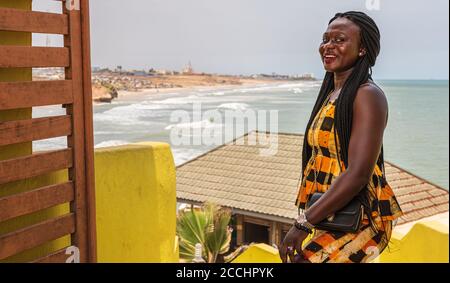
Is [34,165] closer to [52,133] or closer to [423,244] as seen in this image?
[52,133]

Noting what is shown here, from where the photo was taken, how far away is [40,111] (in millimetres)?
2449

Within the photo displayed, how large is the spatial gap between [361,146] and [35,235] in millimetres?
1483

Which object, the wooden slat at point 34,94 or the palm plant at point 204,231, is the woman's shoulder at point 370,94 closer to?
the wooden slat at point 34,94

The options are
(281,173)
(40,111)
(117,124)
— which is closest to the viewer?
(40,111)

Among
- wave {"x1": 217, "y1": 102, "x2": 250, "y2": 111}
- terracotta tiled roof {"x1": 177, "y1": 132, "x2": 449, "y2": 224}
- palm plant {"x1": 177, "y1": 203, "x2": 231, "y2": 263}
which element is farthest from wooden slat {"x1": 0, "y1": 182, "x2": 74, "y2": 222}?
wave {"x1": 217, "y1": 102, "x2": 250, "y2": 111}

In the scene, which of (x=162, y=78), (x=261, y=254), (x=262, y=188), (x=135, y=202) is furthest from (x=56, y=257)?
(x=162, y=78)

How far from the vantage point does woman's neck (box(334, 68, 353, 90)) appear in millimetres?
1546

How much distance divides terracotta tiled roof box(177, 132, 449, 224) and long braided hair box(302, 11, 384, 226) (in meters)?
8.51

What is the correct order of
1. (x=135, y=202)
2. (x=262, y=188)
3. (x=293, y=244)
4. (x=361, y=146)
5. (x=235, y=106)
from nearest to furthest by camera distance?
(x=361, y=146) < (x=293, y=244) < (x=135, y=202) < (x=262, y=188) < (x=235, y=106)

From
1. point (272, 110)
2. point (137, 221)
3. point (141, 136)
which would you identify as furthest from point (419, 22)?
point (137, 221)

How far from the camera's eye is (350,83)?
149cm

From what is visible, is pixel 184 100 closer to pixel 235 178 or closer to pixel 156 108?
pixel 156 108

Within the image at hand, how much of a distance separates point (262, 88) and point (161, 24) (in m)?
22.1

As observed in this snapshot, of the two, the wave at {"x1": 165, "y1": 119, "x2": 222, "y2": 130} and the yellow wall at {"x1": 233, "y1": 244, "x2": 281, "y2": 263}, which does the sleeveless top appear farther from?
the wave at {"x1": 165, "y1": 119, "x2": 222, "y2": 130}
